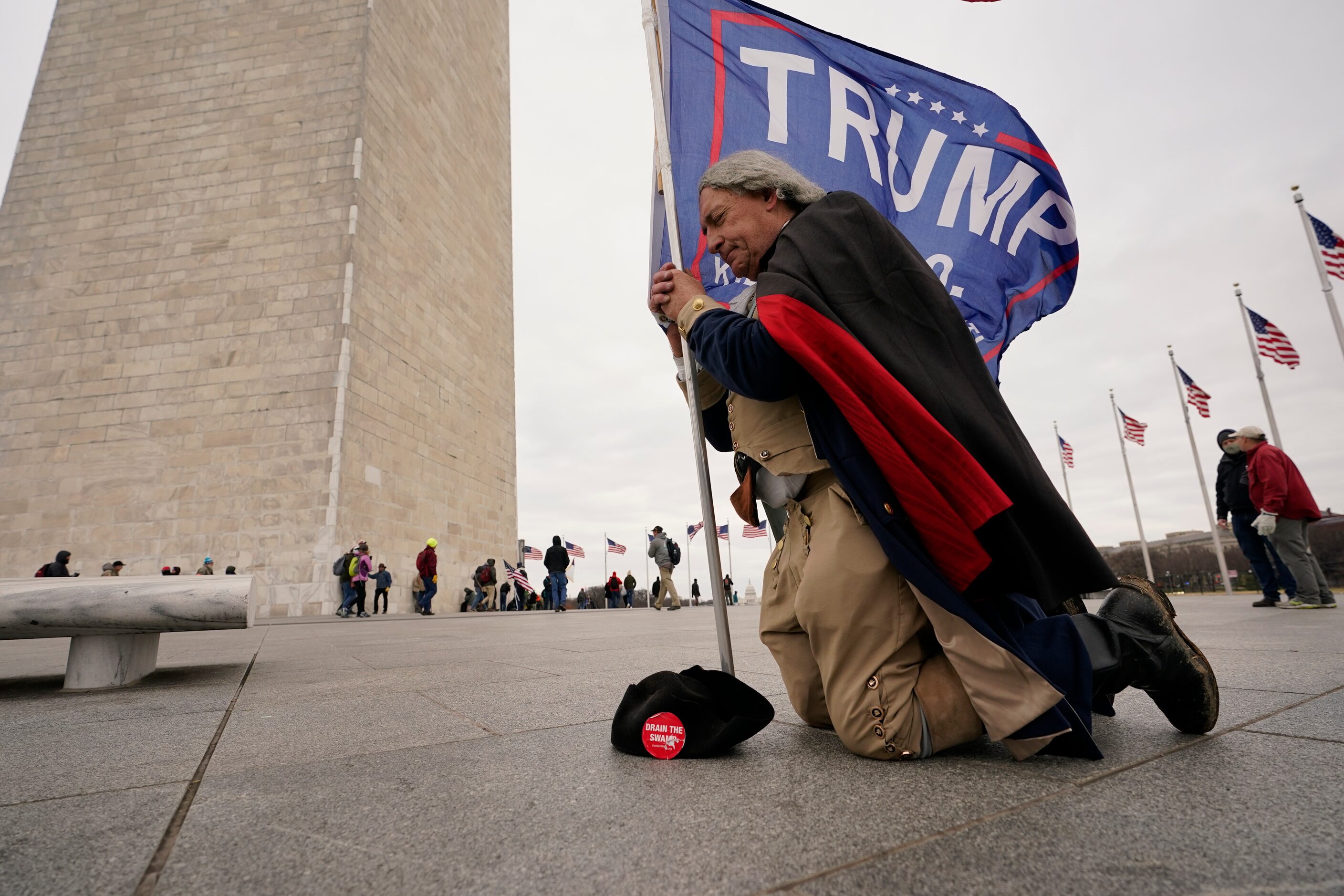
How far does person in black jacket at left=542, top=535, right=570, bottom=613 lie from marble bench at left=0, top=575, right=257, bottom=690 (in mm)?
12055

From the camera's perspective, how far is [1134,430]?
1562 cm

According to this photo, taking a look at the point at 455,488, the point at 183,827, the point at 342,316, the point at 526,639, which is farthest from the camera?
the point at 455,488

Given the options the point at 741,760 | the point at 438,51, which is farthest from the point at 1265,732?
the point at 438,51

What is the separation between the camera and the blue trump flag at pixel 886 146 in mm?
2707

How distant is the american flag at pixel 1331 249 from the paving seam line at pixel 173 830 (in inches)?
515

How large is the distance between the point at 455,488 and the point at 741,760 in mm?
16510

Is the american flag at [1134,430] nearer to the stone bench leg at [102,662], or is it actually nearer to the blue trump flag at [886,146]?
the blue trump flag at [886,146]

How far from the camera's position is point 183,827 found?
3.59 ft

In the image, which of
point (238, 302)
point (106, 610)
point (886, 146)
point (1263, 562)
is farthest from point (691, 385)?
point (238, 302)

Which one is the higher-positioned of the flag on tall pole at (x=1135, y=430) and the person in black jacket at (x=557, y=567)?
the flag on tall pole at (x=1135, y=430)

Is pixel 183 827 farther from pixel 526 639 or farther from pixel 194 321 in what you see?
pixel 194 321

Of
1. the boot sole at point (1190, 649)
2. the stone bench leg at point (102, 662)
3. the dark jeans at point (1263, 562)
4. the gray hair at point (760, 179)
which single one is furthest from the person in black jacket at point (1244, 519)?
the stone bench leg at point (102, 662)

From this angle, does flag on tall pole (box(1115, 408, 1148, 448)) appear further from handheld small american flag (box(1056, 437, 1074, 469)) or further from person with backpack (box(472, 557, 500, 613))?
person with backpack (box(472, 557, 500, 613))

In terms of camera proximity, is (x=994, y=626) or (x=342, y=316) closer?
(x=994, y=626)
